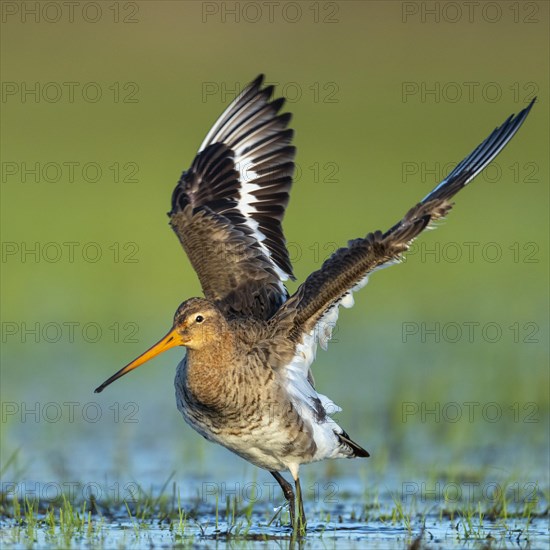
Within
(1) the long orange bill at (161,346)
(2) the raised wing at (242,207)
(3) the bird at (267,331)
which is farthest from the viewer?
(2) the raised wing at (242,207)

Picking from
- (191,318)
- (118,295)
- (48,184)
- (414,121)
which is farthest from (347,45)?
(191,318)

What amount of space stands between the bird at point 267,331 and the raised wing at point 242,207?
0.01 m

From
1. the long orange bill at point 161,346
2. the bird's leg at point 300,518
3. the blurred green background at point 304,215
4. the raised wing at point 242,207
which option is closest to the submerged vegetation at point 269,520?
the bird's leg at point 300,518

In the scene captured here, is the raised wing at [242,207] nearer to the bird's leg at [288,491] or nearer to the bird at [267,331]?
the bird at [267,331]

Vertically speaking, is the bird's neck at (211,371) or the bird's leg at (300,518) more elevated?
the bird's neck at (211,371)

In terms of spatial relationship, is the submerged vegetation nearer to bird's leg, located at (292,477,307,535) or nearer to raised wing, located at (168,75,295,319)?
bird's leg, located at (292,477,307,535)

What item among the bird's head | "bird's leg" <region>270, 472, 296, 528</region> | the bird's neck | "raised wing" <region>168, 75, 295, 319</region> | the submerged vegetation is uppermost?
"raised wing" <region>168, 75, 295, 319</region>

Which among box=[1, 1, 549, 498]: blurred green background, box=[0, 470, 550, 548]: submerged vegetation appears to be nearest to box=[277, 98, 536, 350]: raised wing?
box=[0, 470, 550, 548]: submerged vegetation

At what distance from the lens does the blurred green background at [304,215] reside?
11.3 meters

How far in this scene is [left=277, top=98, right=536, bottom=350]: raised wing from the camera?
326 inches

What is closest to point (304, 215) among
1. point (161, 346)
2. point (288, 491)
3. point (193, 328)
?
point (288, 491)

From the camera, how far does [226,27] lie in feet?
103

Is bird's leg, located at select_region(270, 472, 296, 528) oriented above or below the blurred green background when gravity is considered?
below

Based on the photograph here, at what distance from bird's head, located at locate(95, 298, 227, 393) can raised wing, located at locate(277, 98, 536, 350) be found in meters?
0.48
